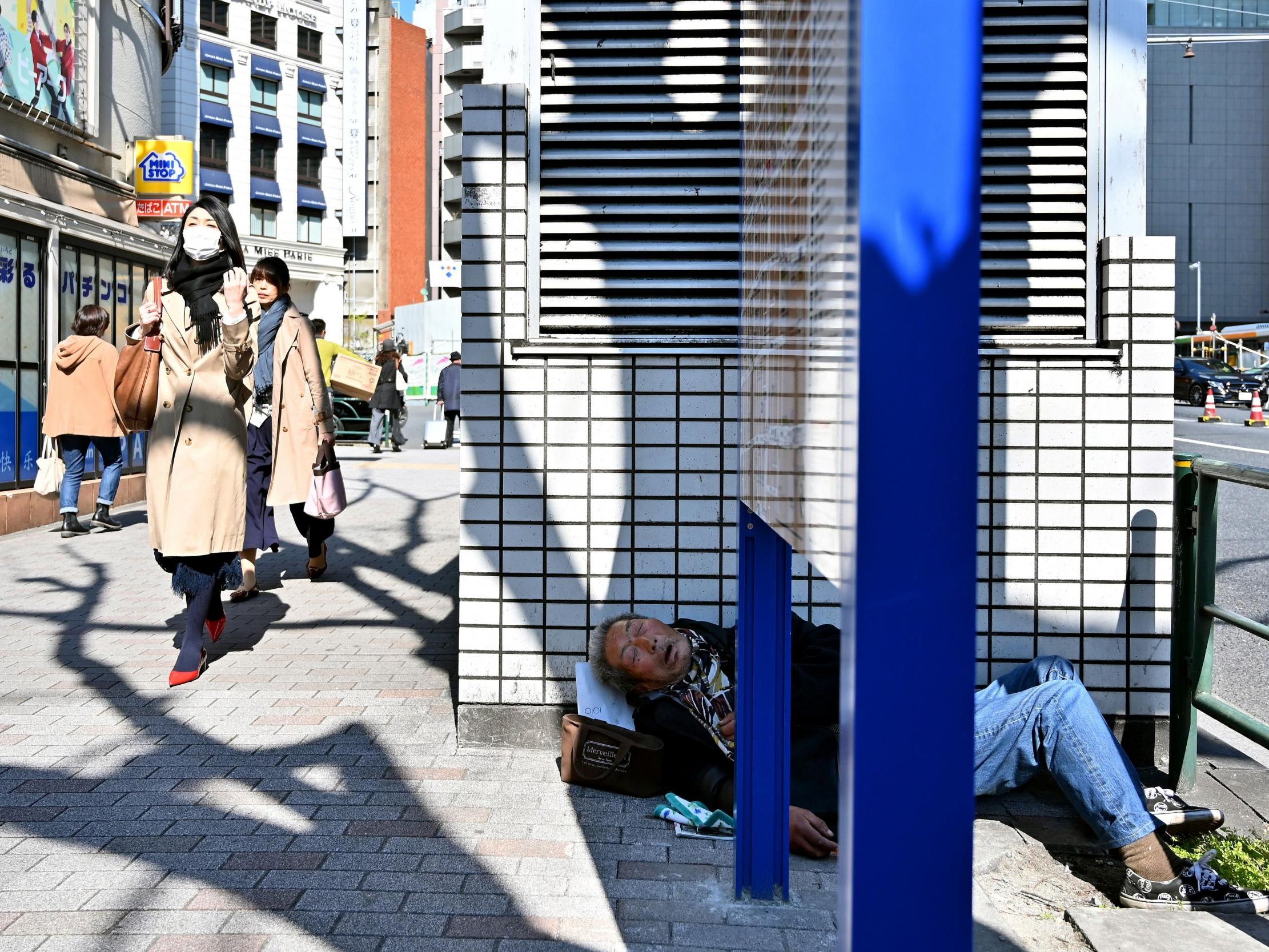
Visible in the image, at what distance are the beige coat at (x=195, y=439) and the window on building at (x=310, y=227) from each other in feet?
183

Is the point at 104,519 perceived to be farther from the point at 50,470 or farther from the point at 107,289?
the point at 107,289

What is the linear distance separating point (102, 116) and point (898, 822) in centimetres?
1523

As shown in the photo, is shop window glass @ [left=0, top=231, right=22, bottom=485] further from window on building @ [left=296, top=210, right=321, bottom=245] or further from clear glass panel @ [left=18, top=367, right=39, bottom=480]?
window on building @ [left=296, top=210, right=321, bottom=245]

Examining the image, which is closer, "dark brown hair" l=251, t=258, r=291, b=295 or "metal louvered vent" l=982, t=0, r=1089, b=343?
"metal louvered vent" l=982, t=0, r=1089, b=343

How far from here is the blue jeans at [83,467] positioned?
10961 mm

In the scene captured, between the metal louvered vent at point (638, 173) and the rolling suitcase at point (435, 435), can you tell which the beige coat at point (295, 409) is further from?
the rolling suitcase at point (435, 435)

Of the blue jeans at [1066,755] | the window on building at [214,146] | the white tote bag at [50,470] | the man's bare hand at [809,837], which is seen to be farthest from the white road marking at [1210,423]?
the window on building at [214,146]

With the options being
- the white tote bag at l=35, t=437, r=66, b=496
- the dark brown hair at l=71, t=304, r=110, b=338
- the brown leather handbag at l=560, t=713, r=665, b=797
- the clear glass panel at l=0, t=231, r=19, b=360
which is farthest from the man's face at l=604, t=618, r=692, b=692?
the clear glass panel at l=0, t=231, r=19, b=360

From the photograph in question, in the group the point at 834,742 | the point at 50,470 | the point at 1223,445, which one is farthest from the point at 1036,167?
the point at 1223,445

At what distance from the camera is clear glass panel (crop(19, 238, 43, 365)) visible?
1191cm

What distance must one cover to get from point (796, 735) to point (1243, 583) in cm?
596

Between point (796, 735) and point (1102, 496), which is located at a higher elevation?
point (1102, 496)

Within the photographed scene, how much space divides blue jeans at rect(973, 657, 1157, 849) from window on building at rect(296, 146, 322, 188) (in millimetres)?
59523

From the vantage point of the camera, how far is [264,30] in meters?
57.1
